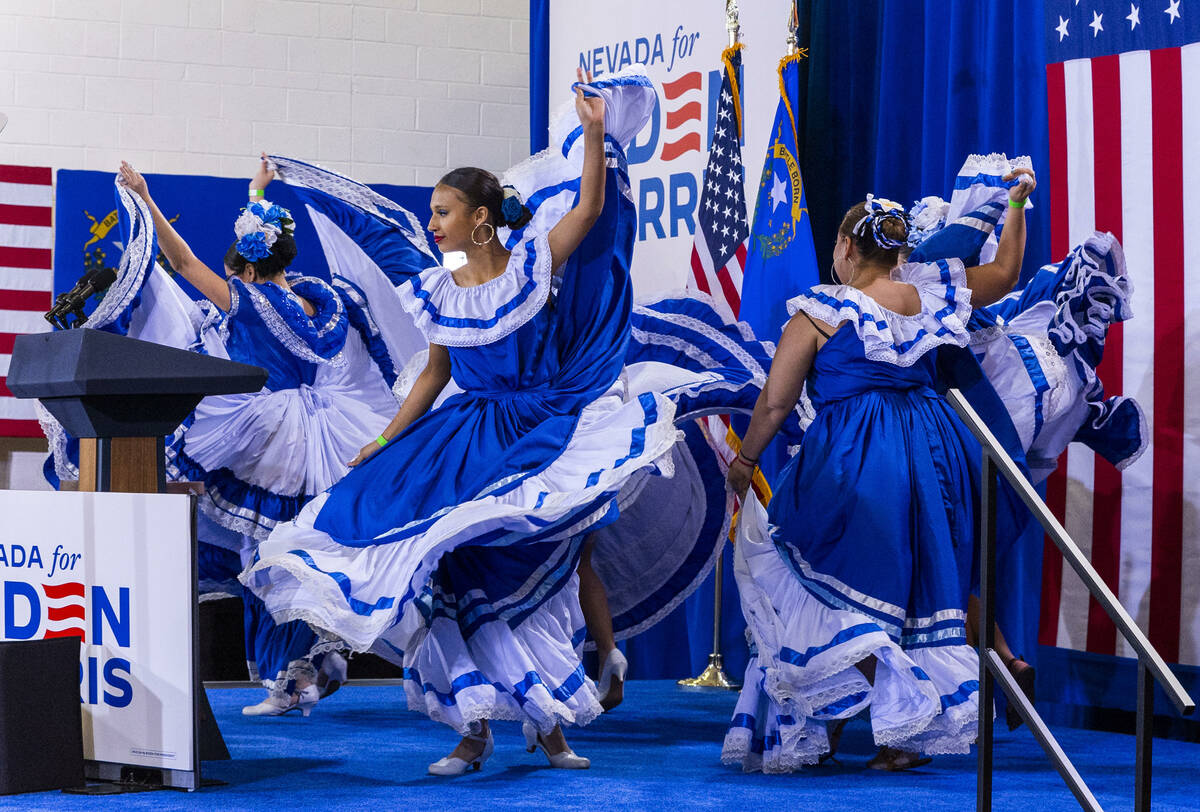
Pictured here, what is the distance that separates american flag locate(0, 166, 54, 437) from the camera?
20.1 feet

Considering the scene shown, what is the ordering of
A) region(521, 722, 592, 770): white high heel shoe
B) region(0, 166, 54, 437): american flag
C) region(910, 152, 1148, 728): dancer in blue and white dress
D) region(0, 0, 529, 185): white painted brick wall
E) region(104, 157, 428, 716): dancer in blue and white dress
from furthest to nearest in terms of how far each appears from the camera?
1. region(0, 0, 529, 185): white painted brick wall
2. region(0, 166, 54, 437): american flag
3. region(104, 157, 428, 716): dancer in blue and white dress
4. region(910, 152, 1148, 728): dancer in blue and white dress
5. region(521, 722, 592, 770): white high heel shoe

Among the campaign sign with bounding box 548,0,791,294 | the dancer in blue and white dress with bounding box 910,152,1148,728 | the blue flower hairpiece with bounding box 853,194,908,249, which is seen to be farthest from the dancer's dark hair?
the campaign sign with bounding box 548,0,791,294

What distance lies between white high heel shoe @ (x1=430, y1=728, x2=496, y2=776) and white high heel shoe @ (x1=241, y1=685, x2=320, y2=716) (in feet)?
3.19

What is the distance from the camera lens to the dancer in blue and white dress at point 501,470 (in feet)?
10.3

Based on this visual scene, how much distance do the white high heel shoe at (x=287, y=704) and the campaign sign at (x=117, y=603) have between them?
1413 millimetres

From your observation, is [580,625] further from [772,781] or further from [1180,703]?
[1180,703]

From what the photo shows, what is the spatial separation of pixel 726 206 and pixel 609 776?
221 centimetres

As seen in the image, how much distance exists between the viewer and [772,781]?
3299mm

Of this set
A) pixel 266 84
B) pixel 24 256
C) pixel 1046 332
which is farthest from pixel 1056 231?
pixel 24 256

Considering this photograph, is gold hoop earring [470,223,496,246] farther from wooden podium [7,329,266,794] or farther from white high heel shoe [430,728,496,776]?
white high heel shoe [430,728,496,776]

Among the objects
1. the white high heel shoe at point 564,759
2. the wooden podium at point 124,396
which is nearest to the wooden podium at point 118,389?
the wooden podium at point 124,396

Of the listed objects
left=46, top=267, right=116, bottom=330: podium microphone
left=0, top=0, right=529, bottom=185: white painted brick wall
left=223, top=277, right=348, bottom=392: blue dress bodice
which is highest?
left=0, top=0, right=529, bottom=185: white painted brick wall

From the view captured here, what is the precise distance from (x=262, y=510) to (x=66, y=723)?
6.10ft

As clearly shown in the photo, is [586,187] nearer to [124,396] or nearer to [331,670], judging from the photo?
[124,396]
